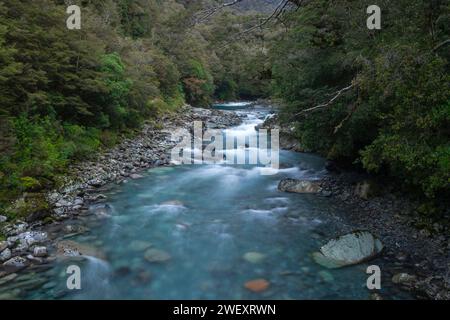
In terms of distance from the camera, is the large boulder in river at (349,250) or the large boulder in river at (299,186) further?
the large boulder in river at (299,186)

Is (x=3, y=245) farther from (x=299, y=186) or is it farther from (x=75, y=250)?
(x=299, y=186)

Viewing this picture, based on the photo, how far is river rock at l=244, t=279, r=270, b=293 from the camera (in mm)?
6543

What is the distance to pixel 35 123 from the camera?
1141 cm

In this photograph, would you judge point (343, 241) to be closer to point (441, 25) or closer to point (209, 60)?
point (441, 25)

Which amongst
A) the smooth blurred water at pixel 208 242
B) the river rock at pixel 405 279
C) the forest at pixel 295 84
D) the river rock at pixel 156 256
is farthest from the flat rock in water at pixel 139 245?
the river rock at pixel 405 279

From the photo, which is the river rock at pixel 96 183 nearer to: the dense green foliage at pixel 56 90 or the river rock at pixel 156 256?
the dense green foliage at pixel 56 90

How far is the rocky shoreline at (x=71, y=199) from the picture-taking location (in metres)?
7.29

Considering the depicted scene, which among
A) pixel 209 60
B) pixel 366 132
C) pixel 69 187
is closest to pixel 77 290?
pixel 69 187

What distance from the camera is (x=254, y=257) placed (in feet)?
25.3

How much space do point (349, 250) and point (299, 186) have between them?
180 inches

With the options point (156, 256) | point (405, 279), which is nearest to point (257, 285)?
point (156, 256)

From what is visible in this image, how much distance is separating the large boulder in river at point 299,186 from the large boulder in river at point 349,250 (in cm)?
395

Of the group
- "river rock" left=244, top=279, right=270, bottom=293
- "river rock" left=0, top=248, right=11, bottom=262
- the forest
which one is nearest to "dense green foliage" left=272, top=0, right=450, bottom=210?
the forest

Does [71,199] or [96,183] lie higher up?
[96,183]
